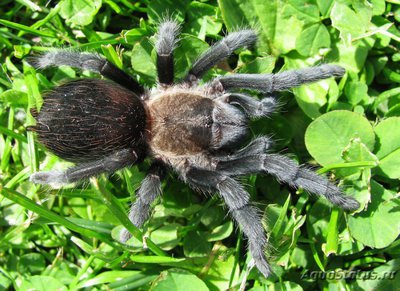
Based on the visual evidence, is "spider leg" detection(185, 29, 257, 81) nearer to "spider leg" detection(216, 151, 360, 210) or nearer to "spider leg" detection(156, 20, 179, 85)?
"spider leg" detection(156, 20, 179, 85)

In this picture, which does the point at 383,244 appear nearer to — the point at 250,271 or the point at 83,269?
the point at 250,271

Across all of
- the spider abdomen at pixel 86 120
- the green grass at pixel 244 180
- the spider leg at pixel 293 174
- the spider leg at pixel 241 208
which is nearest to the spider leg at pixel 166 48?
the green grass at pixel 244 180

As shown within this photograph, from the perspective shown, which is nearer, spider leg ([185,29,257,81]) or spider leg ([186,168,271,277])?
spider leg ([186,168,271,277])

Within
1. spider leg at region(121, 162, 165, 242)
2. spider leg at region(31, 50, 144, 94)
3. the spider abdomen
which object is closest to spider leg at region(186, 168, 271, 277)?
spider leg at region(121, 162, 165, 242)

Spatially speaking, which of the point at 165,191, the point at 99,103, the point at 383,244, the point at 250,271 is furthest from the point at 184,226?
the point at 383,244

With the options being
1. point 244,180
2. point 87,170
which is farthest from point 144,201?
point 244,180

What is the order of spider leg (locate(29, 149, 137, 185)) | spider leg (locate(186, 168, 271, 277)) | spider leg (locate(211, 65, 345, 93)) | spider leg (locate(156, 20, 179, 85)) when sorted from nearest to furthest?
1. spider leg (locate(186, 168, 271, 277))
2. spider leg (locate(29, 149, 137, 185))
3. spider leg (locate(211, 65, 345, 93))
4. spider leg (locate(156, 20, 179, 85))

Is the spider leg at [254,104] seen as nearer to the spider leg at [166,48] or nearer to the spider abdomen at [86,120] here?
the spider leg at [166,48]
